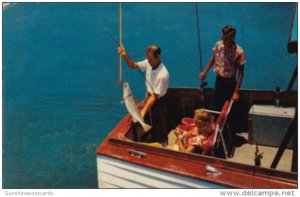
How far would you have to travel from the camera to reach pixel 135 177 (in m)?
4.16

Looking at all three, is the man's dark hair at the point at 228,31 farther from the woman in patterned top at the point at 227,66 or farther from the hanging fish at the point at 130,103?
the hanging fish at the point at 130,103

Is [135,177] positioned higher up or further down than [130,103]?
further down

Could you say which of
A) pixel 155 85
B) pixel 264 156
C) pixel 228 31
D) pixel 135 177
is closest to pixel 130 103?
pixel 155 85

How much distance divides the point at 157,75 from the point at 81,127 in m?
4.91

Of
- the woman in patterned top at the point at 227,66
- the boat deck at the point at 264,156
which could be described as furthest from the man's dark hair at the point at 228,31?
the boat deck at the point at 264,156

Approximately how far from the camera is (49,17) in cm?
1831

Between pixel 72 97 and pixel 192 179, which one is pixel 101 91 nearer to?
pixel 72 97

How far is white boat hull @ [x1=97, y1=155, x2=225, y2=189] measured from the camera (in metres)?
3.86

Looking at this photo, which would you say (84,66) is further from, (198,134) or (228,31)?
(198,134)

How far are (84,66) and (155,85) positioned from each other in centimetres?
930

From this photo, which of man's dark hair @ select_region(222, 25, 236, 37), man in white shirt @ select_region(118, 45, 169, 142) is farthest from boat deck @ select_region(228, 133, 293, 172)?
man's dark hair @ select_region(222, 25, 236, 37)

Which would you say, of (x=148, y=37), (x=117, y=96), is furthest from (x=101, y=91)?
(x=148, y=37)

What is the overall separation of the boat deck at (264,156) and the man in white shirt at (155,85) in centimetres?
94

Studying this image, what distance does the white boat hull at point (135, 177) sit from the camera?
12.7 feet
